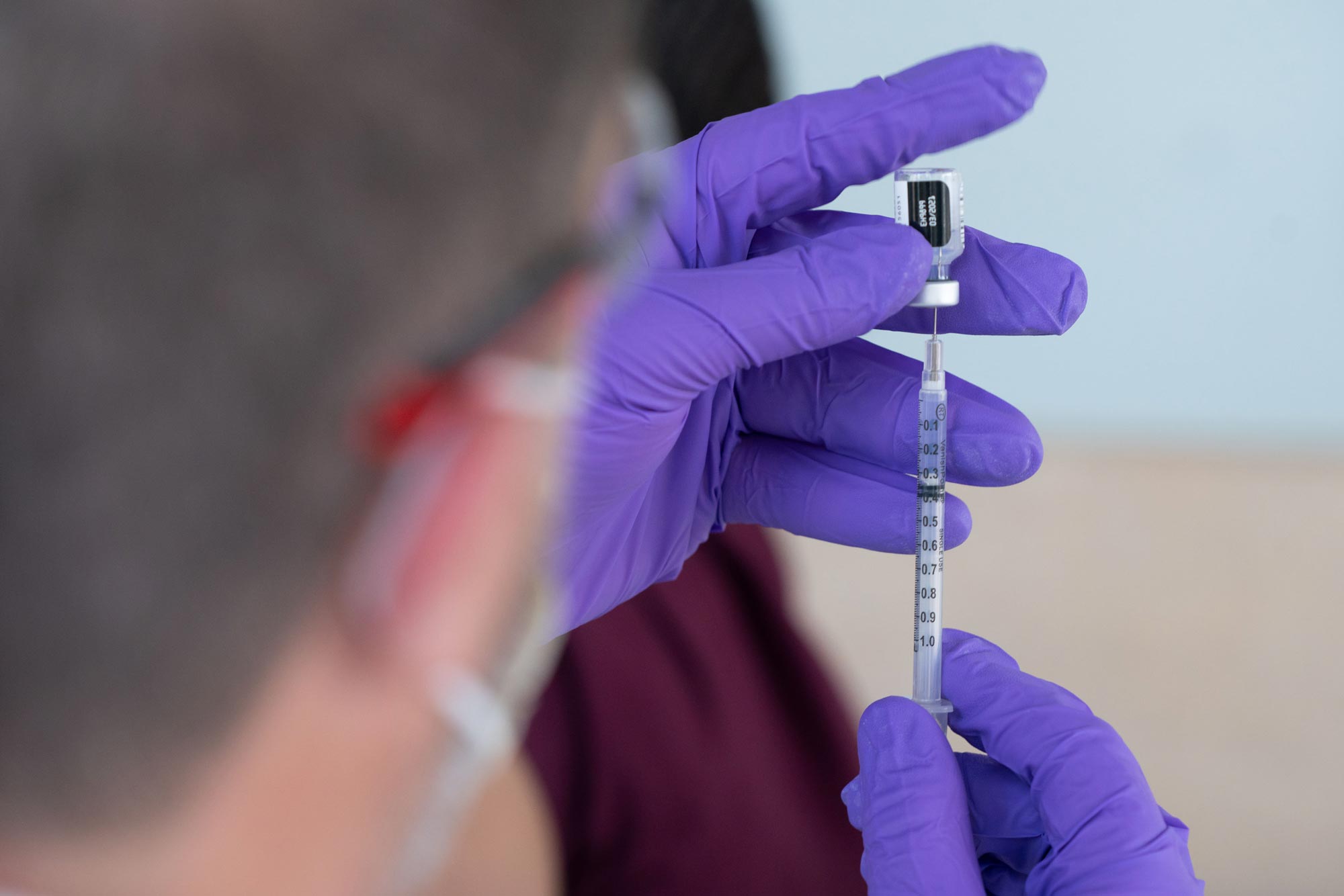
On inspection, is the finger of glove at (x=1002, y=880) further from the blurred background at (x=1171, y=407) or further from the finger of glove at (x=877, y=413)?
the blurred background at (x=1171, y=407)

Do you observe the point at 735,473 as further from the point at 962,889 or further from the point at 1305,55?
the point at 1305,55

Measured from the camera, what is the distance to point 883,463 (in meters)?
1.11

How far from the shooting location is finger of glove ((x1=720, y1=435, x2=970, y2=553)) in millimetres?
1095

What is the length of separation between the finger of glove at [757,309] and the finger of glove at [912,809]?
375 mm

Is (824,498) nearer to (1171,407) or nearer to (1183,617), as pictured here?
(1183,617)

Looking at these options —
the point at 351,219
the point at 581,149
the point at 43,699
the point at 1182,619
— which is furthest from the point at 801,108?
the point at 1182,619

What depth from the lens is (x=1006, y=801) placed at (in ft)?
3.18

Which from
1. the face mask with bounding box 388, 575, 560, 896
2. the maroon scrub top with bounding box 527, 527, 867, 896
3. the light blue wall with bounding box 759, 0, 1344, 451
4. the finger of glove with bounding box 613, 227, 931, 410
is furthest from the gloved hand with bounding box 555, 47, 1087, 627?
the light blue wall with bounding box 759, 0, 1344, 451

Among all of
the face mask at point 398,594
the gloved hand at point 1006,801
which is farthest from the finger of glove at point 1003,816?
the face mask at point 398,594

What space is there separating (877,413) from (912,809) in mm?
Result: 416

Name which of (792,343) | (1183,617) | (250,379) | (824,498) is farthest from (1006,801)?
(1183,617)

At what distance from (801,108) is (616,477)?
430 millimetres

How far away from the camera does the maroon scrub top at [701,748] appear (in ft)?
4.35

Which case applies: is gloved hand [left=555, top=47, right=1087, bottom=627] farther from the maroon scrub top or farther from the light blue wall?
the light blue wall
